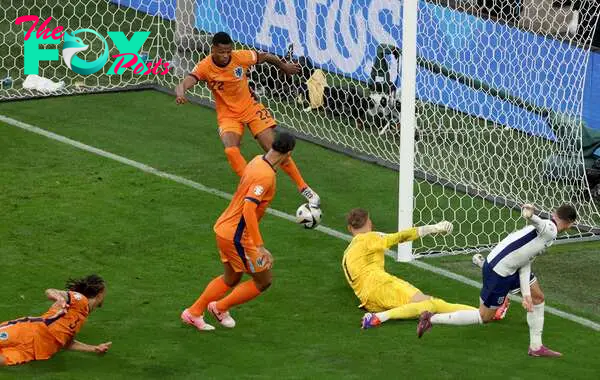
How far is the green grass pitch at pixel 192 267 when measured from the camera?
12414 mm

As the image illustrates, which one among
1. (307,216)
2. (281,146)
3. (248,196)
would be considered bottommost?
(307,216)

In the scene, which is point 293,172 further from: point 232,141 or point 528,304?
point 528,304

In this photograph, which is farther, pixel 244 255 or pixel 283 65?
pixel 283 65

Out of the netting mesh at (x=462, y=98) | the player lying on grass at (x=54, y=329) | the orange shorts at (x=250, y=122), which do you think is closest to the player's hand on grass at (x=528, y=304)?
the player lying on grass at (x=54, y=329)

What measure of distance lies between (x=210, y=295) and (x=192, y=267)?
1.92m

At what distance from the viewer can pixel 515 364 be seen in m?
12.6

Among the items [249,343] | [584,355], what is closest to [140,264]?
[249,343]

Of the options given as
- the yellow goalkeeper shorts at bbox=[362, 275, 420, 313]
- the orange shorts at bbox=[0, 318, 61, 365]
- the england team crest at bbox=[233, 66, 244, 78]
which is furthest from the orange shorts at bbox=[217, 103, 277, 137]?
the orange shorts at bbox=[0, 318, 61, 365]

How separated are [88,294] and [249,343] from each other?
4.89 ft

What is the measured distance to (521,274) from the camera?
12805 millimetres

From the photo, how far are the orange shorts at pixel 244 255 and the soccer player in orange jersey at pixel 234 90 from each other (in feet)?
10.7

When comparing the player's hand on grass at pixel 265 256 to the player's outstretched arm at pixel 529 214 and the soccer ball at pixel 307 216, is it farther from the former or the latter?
the player's outstretched arm at pixel 529 214

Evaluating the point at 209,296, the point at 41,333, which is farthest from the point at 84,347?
the point at 209,296

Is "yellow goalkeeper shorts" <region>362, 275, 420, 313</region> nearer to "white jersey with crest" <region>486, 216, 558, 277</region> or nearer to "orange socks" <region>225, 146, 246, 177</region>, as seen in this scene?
"white jersey with crest" <region>486, 216, 558, 277</region>
